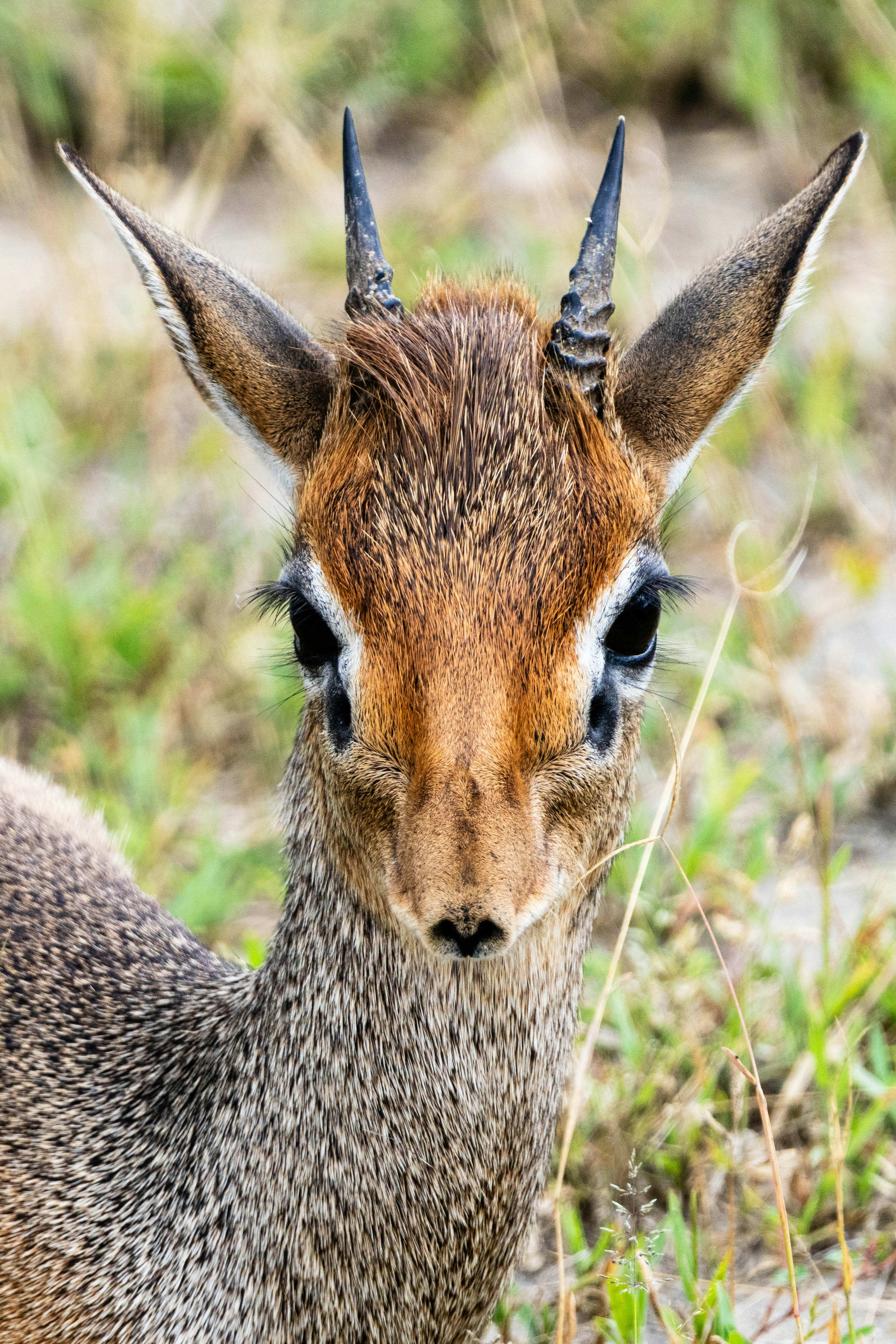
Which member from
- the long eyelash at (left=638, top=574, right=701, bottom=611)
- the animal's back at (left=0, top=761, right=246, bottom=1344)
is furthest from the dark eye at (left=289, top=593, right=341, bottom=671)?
the animal's back at (left=0, top=761, right=246, bottom=1344)

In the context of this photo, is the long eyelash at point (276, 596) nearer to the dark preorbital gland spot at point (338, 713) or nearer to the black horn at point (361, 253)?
the dark preorbital gland spot at point (338, 713)

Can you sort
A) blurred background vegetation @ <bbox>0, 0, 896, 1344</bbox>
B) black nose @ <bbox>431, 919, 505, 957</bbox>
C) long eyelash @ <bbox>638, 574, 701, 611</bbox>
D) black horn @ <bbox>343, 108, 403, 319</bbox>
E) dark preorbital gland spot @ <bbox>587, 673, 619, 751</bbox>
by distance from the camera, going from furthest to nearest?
blurred background vegetation @ <bbox>0, 0, 896, 1344</bbox>
black horn @ <bbox>343, 108, 403, 319</bbox>
long eyelash @ <bbox>638, 574, 701, 611</bbox>
dark preorbital gland spot @ <bbox>587, 673, 619, 751</bbox>
black nose @ <bbox>431, 919, 505, 957</bbox>

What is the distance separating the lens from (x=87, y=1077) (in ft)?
10.0

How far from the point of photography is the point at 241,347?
9.16 ft

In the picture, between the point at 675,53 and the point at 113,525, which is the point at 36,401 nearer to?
the point at 113,525

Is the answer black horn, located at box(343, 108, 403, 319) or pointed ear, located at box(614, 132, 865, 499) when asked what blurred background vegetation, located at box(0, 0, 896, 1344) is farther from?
pointed ear, located at box(614, 132, 865, 499)

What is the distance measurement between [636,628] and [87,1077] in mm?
1394

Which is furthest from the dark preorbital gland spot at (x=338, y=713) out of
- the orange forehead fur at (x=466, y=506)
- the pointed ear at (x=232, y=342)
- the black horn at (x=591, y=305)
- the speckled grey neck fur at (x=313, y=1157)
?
the black horn at (x=591, y=305)

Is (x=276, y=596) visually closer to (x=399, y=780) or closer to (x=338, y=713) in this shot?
(x=338, y=713)

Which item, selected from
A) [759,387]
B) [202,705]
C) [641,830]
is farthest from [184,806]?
[759,387]

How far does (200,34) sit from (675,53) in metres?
2.29

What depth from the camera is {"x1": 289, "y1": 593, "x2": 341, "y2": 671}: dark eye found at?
2555mm

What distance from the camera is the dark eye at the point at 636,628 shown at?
254cm

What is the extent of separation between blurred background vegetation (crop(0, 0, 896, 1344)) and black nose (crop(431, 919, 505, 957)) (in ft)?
2.24
